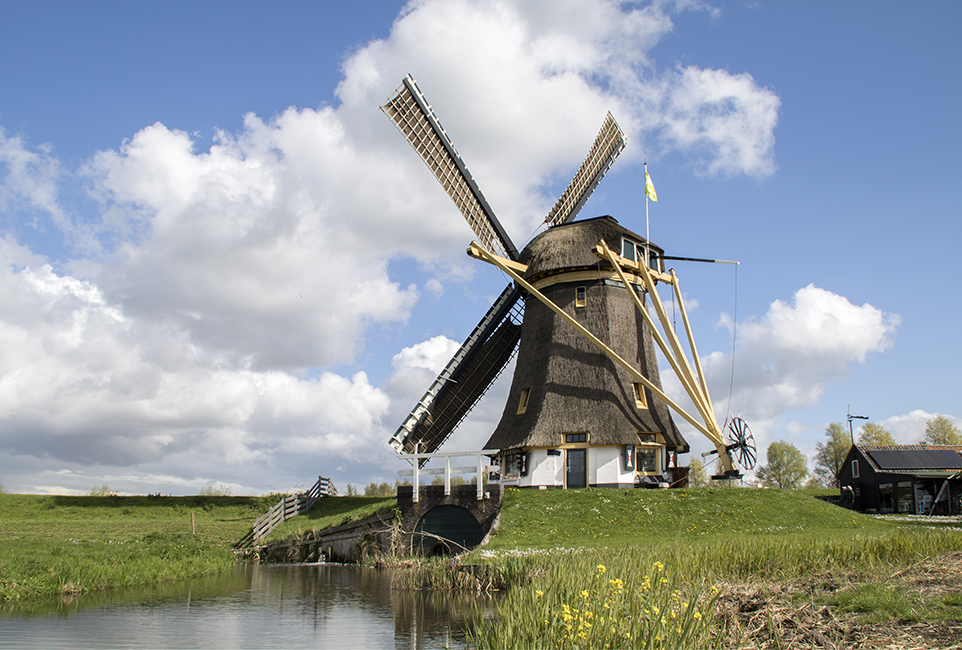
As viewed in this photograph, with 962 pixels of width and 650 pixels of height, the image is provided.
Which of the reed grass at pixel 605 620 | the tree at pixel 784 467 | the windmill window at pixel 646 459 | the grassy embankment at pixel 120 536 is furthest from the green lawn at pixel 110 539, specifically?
the tree at pixel 784 467

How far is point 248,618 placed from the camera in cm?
1030

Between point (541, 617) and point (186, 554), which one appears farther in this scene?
point (186, 554)

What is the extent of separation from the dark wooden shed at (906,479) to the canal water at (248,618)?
27.2 m

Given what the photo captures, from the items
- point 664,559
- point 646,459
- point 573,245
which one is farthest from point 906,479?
point 664,559

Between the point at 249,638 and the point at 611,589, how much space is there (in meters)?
5.23

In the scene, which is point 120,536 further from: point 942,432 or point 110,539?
point 942,432

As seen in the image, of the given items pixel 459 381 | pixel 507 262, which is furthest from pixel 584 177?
pixel 459 381

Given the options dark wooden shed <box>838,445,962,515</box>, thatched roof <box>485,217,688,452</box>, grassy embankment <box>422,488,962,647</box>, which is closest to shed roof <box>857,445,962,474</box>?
dark wooden shed <box>838,445,962,515</box>

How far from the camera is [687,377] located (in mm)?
20391

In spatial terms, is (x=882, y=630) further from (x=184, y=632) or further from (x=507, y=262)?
(x=507, y=262)

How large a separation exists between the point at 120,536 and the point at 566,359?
15.7 m

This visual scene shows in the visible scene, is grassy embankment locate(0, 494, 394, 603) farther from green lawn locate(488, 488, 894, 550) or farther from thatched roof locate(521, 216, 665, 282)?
thatched roof locate(521, 216, 665, 282)

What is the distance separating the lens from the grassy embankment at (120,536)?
12.2m

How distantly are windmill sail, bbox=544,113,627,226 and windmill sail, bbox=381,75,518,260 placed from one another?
10.2 ft
